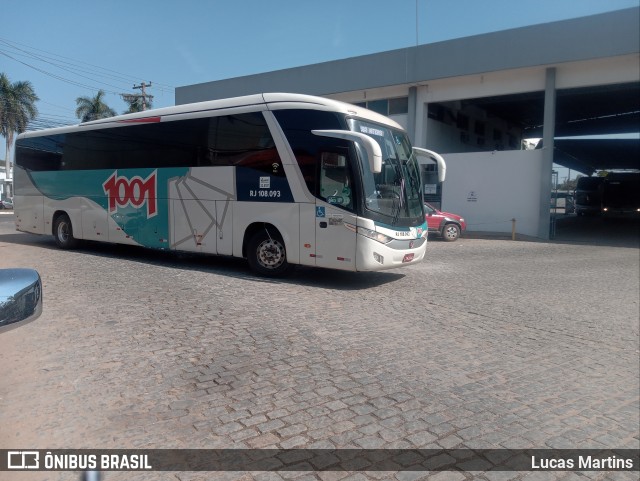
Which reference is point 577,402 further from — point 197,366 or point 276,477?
point 197,366

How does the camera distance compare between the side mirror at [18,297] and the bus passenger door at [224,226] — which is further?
the bus passenger door at [224,226]

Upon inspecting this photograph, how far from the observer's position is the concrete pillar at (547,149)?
20.3m

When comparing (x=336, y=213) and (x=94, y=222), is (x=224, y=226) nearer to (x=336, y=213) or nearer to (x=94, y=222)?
(x=336, y=213)

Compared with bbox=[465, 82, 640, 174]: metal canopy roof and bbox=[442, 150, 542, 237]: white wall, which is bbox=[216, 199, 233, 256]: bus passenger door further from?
bbox=[465, 82, 640, 174]: metal canopy roof

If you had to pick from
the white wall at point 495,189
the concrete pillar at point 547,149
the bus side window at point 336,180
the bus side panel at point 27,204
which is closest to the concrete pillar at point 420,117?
the white wall at point 495,189

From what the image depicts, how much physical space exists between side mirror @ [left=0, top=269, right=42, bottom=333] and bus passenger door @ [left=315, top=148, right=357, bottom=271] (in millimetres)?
6199

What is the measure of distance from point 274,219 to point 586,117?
29.4m

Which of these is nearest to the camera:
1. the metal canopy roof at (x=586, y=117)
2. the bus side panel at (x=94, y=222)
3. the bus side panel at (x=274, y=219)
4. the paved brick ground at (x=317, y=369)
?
the paved brick ground at (x=317, y=369)

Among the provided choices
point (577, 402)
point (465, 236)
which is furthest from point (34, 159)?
point (465, 236)

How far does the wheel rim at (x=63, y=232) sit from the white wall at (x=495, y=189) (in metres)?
16.6

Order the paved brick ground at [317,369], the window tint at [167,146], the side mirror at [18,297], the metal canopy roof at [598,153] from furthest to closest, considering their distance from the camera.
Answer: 1. the metal canopy roof at [598,153]
2. the window tint at [167,146]
3. the paved brick ground at [317,369]
4. the side mirror at [18,297]

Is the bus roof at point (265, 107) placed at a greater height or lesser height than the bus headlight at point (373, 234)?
greater

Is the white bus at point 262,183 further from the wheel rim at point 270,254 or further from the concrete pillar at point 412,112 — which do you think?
the concrete pillar at point 412,112

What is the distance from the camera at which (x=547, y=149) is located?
20688 millimetres
